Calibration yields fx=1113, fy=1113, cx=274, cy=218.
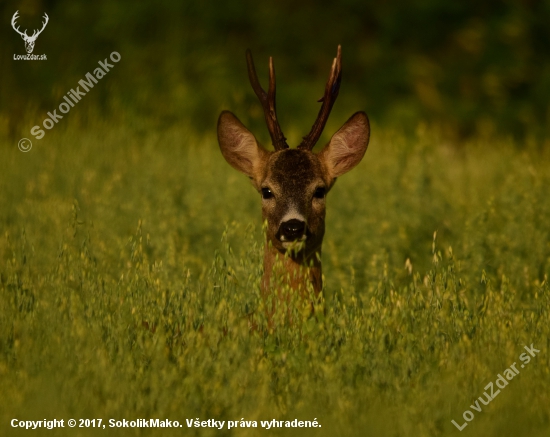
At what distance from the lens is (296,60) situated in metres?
16.1

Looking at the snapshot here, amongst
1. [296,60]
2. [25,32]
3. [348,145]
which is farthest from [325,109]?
[296,60]

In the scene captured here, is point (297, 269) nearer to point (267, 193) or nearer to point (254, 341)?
point (267, 193)

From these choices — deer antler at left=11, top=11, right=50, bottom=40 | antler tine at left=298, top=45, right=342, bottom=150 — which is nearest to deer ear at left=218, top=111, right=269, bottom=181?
antler tine at left=298, top=45, right=342, bottom=150

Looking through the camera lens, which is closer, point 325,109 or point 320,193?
point 320,193

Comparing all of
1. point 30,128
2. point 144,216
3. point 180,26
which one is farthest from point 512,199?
point 180,26

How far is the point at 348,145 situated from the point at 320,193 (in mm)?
534

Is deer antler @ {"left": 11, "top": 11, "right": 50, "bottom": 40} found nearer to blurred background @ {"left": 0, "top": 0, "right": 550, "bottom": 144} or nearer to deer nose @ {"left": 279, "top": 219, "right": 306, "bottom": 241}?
blurred background @ {"left": 0, "top": 0, "right": 550, "bottom": 144}

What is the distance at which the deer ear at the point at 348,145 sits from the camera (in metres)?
6.03

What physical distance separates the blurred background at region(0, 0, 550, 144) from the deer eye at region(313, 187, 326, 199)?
5.17 meters

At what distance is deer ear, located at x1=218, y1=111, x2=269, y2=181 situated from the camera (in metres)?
6.05

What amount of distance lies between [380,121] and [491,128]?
1.47 metres

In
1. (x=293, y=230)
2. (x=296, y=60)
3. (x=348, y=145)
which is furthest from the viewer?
(x=296, y=60)

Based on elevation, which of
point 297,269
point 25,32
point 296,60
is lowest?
point 297,269

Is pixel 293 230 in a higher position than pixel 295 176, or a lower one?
lower
